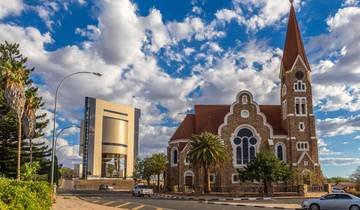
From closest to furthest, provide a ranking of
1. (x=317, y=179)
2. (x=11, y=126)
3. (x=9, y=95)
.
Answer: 1. (x=9, y=95)
2. (x=11, y=126)
3. (x=317, y=179)

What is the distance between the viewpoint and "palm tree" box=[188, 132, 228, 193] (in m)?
57.6

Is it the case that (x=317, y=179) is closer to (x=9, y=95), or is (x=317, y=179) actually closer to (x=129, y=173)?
(x=9, y=95)

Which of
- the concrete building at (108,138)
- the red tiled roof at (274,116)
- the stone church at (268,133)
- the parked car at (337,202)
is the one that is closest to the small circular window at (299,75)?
the stone church at (268,133)

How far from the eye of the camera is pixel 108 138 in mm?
150375

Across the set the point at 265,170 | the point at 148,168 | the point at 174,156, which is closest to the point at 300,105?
the point at 265,170

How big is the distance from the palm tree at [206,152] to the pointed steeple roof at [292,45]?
21.2 metres

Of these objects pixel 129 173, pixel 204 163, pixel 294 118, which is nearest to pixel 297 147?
pixel 294 118

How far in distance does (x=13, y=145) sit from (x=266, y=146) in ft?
132

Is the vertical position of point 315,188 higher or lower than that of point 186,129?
lower

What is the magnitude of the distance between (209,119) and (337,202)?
47.6 metres

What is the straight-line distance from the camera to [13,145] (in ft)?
179

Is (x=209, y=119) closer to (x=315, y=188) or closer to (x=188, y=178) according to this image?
(x=188, y=178)

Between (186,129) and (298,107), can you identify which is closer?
(298,107)

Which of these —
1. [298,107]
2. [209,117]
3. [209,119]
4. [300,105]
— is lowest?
[209,119]
